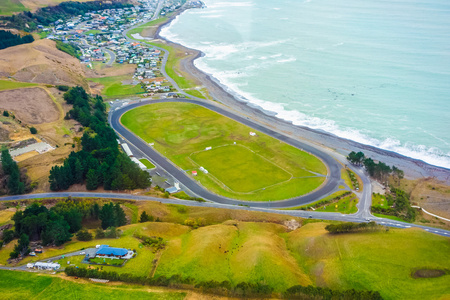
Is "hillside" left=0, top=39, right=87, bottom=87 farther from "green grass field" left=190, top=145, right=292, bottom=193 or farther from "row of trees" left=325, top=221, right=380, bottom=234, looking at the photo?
"row of trees" left=325, top=221, right=380, bottom=234

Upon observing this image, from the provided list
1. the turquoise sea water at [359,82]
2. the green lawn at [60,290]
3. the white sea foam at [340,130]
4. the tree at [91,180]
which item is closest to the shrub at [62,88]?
the tree at [91,180]

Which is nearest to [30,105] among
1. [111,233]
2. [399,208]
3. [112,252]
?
[111,233]

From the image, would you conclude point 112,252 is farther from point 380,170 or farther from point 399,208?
point 380,170

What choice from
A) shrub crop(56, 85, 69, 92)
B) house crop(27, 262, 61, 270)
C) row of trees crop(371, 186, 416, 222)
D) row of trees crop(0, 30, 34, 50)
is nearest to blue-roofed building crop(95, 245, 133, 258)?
house crop(27, 262, 61, 270)

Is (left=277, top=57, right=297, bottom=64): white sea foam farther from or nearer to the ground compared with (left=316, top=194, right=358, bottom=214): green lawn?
farther from the ground

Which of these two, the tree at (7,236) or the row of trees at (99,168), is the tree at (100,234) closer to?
the tree at (7,236)

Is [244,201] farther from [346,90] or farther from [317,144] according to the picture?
[346,90]
